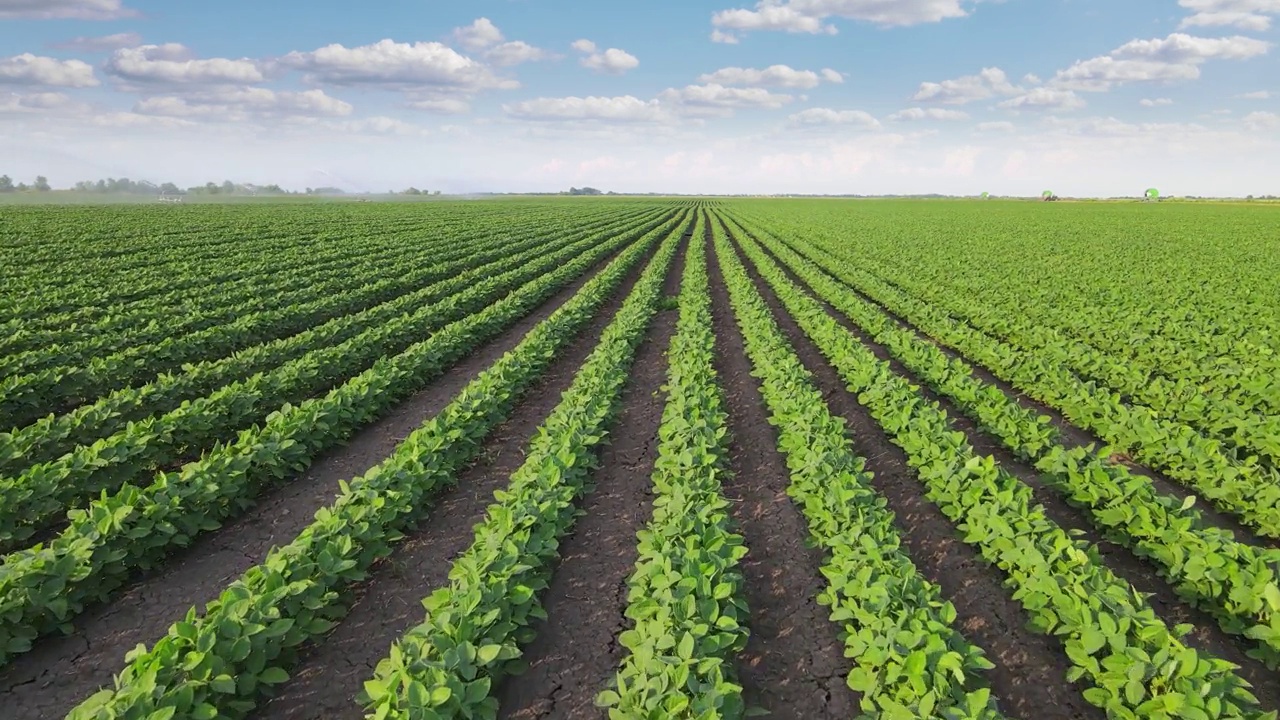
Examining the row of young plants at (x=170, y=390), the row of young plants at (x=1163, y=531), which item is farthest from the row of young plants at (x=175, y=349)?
the row of young plants at (x=1163, y=531)

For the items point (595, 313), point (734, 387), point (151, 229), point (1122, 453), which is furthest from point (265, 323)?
point (151, 229)

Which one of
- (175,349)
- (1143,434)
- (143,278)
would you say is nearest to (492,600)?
(1143,434)

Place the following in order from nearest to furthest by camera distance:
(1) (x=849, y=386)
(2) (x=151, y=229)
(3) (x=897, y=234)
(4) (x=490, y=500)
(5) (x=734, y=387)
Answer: (4) (x=490, y=500)
(1) (x=849, y=386)
(5) (x=734, y=387)
(2) (x=151, y=229)
(3) (x=897, y=234)

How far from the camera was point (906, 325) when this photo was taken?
16328 mm

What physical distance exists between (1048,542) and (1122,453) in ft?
14.1

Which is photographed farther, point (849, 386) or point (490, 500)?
point (849, 386)

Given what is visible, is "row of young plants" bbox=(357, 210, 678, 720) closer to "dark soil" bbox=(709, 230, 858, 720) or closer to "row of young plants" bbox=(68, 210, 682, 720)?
"row of young plants" bbox=(68, 210, 682, 720)

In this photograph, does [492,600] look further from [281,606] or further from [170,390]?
[170,390]

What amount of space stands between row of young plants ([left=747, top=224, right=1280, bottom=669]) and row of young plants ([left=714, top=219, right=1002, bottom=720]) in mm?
1954

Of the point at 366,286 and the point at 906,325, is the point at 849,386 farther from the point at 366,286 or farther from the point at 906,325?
the point at 366,286

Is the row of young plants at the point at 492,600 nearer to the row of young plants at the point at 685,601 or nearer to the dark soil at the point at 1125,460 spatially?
the row of young plants at the point at 685,601

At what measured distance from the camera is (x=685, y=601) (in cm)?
438

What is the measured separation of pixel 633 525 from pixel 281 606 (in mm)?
3348

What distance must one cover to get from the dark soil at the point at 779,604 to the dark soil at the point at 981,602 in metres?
1.12
